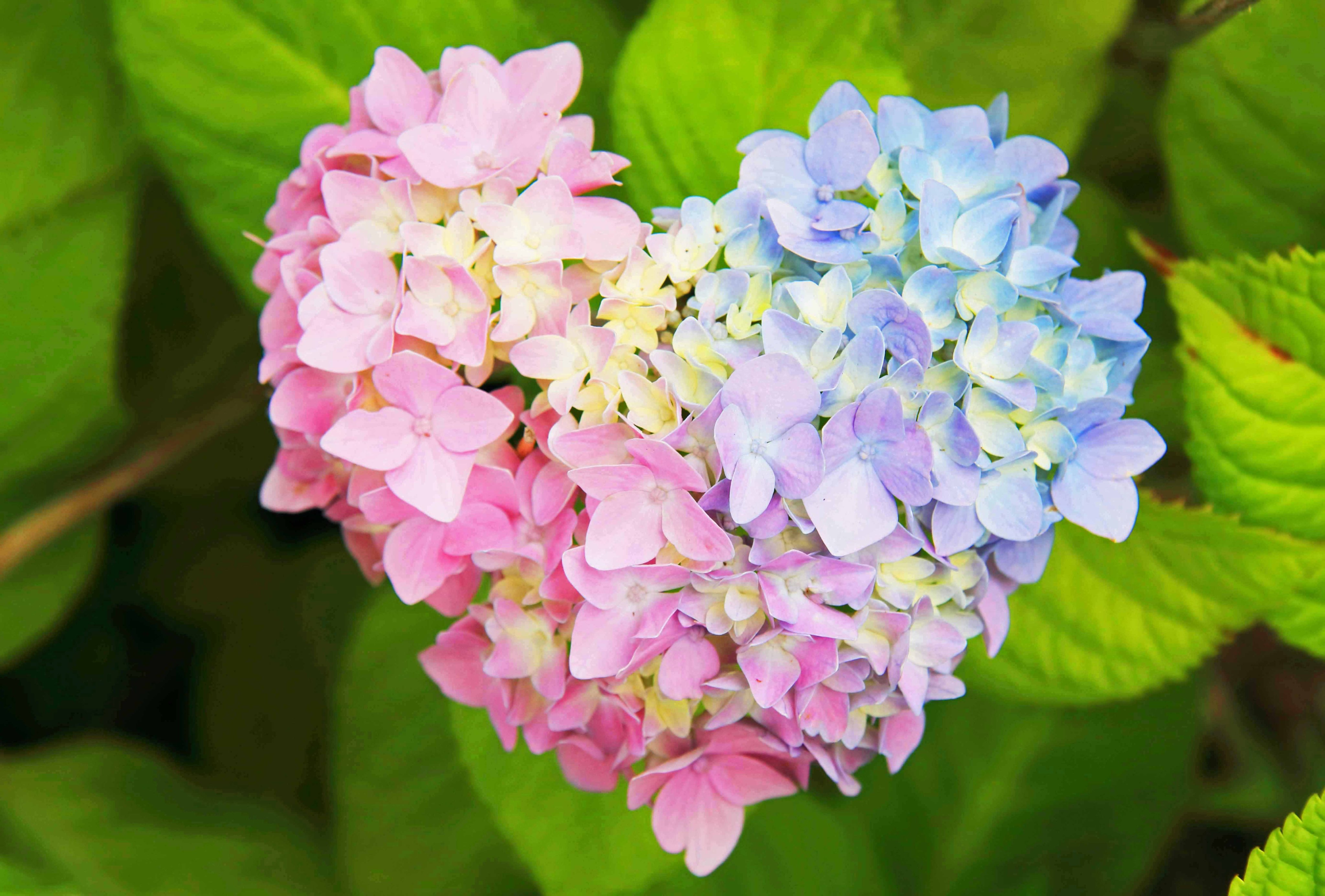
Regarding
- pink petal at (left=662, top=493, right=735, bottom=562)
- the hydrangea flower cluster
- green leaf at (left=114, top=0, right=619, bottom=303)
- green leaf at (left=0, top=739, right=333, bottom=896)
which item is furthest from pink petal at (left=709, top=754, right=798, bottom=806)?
green leaf at (left=0, top=739, right=333, bottom=896)

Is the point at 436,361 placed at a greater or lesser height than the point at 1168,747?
greater

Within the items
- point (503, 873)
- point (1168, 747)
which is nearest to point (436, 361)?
point (503, 873)

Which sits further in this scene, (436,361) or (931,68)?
(931,68)

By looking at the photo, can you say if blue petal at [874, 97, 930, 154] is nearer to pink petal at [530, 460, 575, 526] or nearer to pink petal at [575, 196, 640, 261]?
pink petal at [575, 196, 640, 261]

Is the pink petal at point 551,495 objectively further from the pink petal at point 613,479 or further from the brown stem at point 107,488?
the brown stem at point 107,488

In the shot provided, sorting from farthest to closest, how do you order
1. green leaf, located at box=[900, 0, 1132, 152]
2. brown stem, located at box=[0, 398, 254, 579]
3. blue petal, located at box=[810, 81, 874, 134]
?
brown stem, located at box=[0, 398, 254, 579] → green leaf, located at box=[900, 0, 1132, 152] → blue petal, located at box=[810, 81, 874, 134]

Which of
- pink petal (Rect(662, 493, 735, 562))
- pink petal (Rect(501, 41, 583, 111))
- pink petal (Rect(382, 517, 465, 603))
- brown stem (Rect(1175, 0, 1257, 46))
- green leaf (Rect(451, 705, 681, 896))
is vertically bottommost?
green leaf (Rect(451, 705, 681, 896))

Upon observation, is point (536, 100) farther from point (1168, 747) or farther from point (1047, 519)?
point (1168, 747)
